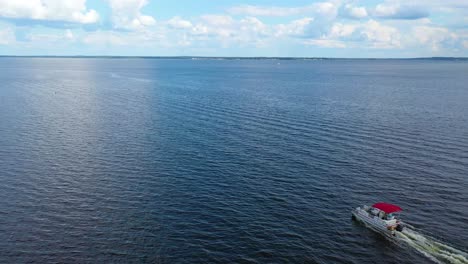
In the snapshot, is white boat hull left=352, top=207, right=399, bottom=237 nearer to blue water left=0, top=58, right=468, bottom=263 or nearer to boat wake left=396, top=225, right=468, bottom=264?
boat wake left=396, top=225, right=468, bottom=264

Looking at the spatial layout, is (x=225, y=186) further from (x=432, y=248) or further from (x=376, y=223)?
(x=432, y=248)

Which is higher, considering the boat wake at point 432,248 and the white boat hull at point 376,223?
the white boat hull at point 376,223

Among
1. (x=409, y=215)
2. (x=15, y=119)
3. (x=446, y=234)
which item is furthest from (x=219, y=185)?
(x=15, y=119)

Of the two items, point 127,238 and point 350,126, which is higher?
point 350,126

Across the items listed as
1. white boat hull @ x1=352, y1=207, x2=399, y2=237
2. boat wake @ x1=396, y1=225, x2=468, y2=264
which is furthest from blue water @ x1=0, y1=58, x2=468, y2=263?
white boat hull @ x1=352, y1=207, x2=399, y2=237

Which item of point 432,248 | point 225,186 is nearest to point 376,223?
point 432,248

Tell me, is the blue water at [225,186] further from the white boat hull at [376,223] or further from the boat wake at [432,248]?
the white boat hull at [376,223]

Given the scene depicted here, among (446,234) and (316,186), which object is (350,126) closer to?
(316,186)

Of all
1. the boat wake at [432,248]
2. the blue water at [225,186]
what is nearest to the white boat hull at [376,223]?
the boat wake at [432,248]

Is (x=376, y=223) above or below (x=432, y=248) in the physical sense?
above
